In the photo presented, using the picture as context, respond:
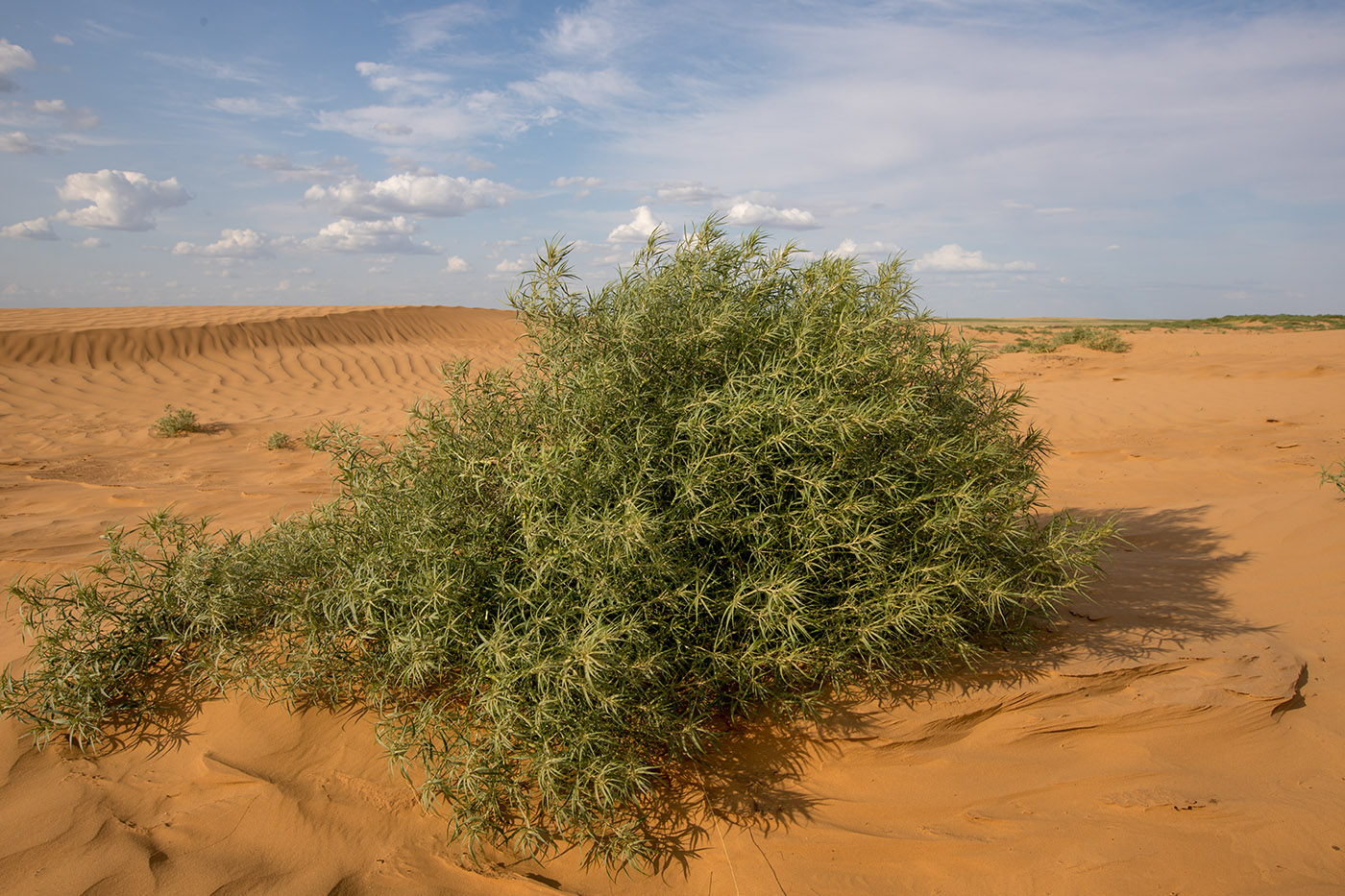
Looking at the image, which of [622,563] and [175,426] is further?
[175,426]

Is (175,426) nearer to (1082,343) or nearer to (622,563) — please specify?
(622,563)

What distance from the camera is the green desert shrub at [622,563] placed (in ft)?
7.38

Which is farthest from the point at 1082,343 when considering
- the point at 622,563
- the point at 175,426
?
the point at 175,426

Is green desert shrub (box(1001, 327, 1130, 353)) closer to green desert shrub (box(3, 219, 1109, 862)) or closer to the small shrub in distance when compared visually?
green desert shrub (box(3, 219, 1109, 862))

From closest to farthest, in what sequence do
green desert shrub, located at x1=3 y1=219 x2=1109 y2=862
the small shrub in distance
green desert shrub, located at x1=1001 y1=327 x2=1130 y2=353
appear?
1. green desert shrub, located at x1=3 y1=219 x2=1109 y2=862
2. the small shrub in distance
3. green desert shrub, located at x1=1001 y1=327 x2=1130 y2=353

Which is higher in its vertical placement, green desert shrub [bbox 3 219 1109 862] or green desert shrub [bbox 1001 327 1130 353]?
green desert shrub [bbox 1001 327 1130 353]

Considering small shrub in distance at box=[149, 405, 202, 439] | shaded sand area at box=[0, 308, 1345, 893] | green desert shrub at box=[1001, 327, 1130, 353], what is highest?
green desert shrub at box=[1001, 327, 1130, 353]

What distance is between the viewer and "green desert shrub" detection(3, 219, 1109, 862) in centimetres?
225

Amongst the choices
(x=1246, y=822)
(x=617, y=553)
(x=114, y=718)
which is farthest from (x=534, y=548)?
(x=1246, y=822)

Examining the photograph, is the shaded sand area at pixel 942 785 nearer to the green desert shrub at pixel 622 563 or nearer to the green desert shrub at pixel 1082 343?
the green desert shrub at pixel 622 563

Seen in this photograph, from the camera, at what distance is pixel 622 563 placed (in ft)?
7.18

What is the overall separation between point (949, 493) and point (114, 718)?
3258 millimetres

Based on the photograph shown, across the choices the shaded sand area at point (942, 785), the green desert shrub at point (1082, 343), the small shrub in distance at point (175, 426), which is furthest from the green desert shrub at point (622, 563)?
the green desert shrub at point (1082, 343)

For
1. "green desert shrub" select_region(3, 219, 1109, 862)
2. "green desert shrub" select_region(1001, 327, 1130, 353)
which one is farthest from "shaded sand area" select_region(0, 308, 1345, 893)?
"green desert shrub" select_region(1001, 327, 1130, 353)
